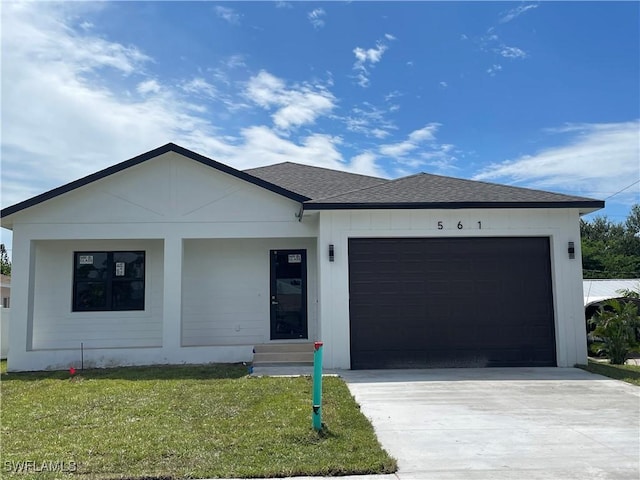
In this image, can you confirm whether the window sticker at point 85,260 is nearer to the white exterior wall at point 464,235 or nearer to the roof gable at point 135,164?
the roof gable at point 135,164

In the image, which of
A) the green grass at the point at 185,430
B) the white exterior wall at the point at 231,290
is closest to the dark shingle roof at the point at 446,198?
the white exterior wall at the point at 231,290

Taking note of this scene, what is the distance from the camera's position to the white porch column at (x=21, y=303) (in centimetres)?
1090

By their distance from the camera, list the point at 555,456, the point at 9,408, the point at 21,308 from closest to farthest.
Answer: the point at 555,456 < the point at 9,408 < the point at 21,308

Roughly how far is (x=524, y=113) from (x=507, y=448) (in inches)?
515

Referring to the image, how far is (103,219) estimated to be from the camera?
11.3m

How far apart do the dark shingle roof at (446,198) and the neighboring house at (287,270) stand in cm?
4

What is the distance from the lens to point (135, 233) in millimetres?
11289

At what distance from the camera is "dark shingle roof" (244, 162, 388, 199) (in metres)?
12.8

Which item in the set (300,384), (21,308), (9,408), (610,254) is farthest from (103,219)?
(610,254)

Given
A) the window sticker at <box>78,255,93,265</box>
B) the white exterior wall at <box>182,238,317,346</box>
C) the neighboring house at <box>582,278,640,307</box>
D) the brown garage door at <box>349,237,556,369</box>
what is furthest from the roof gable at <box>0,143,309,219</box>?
the neighboring house at <box>582,278,640,307</box>

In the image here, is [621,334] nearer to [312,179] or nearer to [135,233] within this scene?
[312,179]

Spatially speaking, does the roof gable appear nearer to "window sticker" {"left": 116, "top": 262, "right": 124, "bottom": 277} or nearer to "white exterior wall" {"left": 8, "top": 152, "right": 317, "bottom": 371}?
"white exterior wall" {"left": 8, "top": 152, "right": 317, "bottom": 371}

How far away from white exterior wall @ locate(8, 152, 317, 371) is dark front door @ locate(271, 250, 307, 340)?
102 centimetres

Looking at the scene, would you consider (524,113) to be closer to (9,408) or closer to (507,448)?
(507,448)
